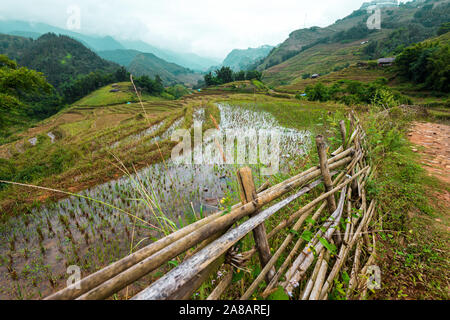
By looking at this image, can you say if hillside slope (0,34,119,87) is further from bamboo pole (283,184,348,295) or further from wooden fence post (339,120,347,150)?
bamboo pole (283,184,348,295)

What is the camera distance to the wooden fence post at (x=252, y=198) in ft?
5.02

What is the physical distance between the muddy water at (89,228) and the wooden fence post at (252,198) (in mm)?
718

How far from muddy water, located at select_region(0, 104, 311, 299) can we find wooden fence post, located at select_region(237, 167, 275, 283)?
28.3 inches

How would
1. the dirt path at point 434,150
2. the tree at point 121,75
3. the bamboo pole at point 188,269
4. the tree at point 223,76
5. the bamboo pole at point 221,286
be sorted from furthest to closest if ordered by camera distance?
the tree at point 121,75 < the tree at point 223,76 < the dirt path at point 434,150 < the bamboo pole at point 221,286 < the bamboo pole at point 188,269

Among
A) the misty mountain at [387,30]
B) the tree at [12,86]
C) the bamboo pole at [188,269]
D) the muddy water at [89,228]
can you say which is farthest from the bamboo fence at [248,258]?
the misty mountain at [387,30]

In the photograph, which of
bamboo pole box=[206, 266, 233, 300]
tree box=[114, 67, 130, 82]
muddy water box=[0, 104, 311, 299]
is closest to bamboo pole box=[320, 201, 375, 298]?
bamboo pole box=[206, 266, 233, 300]

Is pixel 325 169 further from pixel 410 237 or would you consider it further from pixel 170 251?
pixel 170 251

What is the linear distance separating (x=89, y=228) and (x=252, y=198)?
3.52 meters

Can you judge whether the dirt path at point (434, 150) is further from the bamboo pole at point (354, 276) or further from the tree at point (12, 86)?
the tree at point (12, 86)

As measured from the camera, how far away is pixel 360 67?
34.7 metres

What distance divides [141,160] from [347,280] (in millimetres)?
6672

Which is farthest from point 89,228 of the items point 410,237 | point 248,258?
point 410,237

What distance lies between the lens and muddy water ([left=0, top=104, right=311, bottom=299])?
8.10ft
